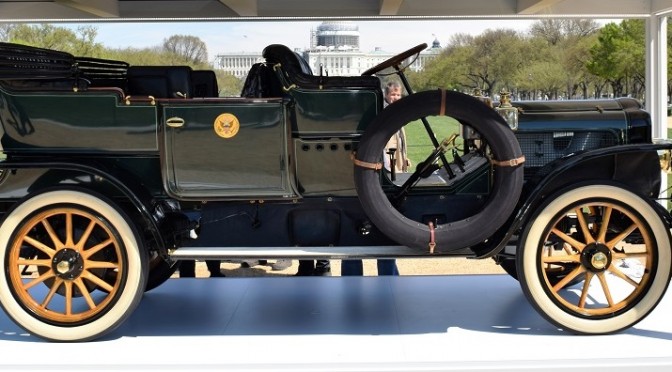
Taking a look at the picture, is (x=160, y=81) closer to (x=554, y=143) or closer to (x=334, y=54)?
(x=554, y=143)

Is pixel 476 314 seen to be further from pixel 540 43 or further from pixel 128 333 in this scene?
pixel 540 43

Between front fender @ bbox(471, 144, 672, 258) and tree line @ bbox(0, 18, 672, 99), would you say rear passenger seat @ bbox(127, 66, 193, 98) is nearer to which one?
front fender @ bbox(471, 144, 672, 258)

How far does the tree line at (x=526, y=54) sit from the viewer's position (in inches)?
864

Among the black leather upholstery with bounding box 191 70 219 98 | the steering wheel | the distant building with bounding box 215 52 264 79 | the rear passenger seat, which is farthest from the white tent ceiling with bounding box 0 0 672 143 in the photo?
the distant building with bounding box 215 52 264 79

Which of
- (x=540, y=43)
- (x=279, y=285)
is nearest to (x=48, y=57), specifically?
(x=279, y=285)

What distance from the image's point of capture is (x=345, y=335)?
11.7 ft

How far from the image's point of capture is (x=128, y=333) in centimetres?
364

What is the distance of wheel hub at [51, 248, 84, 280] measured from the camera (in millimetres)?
3531

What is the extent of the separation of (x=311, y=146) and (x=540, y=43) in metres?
25.2

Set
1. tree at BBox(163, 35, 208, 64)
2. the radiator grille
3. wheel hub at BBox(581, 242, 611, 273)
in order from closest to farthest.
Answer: wheel hub at BBox(581, 242, 611, 273)
the radiator grille
tree at BBox(163, 35, 208, 64)

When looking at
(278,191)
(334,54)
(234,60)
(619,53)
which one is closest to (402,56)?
(278,191)

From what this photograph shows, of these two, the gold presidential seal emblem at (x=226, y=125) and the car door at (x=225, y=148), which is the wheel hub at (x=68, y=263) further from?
the gold presidential seal emblem at (x=226, y=125)

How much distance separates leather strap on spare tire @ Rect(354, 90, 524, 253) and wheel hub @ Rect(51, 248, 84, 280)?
1.34 metres

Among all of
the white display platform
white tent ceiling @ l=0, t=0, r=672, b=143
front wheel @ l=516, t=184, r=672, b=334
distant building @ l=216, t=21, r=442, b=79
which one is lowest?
the white display platform
